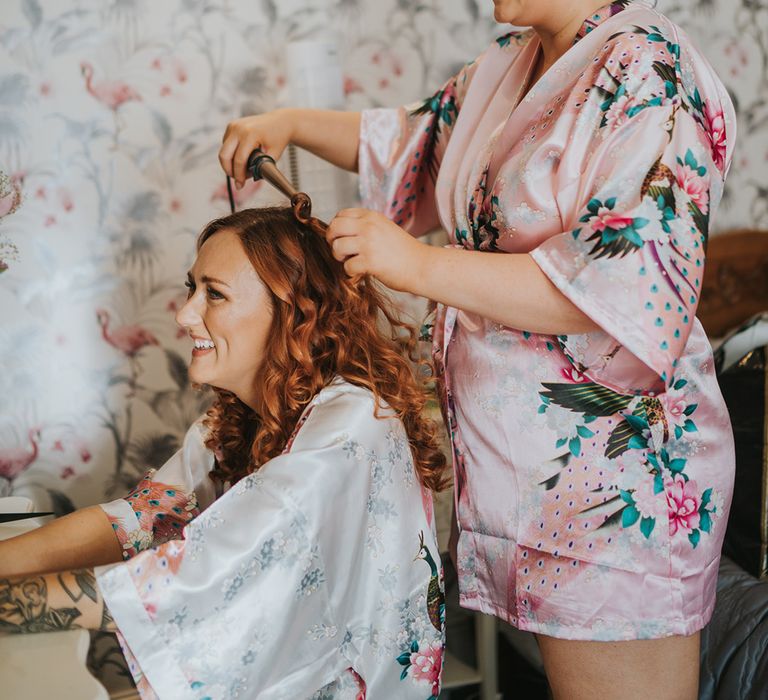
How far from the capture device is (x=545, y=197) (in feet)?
→ 3.33

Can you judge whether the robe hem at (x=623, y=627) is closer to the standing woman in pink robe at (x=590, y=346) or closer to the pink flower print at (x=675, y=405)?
the standing woman in pink robe at (x=590, y=346)

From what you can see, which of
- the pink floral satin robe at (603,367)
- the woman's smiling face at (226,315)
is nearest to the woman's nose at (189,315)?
the woman's smiling face at (226,315)

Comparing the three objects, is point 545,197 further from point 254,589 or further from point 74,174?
point 74,174

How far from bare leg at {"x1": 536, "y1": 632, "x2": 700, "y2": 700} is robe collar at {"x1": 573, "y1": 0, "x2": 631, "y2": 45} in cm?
74

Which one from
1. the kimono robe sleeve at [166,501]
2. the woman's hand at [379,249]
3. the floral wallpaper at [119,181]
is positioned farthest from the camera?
the floral wallpaper at [119,181]

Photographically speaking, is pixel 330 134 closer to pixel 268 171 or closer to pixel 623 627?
pixel 268 171

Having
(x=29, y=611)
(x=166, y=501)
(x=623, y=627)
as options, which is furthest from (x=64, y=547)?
(x=623, y=627)

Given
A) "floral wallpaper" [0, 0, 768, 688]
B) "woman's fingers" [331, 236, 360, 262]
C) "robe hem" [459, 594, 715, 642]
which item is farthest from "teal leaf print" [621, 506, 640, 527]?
"floral wallpaper" [0, 0, 768, 688]

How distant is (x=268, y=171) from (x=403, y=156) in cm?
29

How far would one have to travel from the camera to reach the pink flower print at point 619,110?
3.12ft

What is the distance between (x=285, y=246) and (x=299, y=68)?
28.3 inches

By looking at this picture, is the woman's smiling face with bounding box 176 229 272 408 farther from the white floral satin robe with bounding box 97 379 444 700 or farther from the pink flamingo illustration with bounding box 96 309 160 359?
the pink flamingo illustration with bounding box 96 309 160 359

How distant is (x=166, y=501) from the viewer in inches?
51.1

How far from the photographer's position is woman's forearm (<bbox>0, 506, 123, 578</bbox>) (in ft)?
3.80
